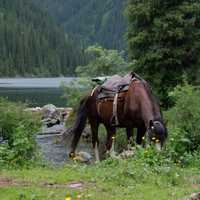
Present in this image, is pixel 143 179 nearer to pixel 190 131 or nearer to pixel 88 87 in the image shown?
pixel 190 131

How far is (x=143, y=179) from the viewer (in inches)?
422

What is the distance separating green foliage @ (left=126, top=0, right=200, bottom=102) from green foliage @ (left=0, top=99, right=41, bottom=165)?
9.87 metres

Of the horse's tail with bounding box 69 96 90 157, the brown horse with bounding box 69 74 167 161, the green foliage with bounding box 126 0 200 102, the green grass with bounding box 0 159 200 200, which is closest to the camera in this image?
the green grass with bounding box 0 159 200 200

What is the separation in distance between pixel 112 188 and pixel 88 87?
73.6 ft

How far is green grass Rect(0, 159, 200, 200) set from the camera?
9.37 metres

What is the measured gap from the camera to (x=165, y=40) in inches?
1134

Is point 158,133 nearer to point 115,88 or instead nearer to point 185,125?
point 185,125

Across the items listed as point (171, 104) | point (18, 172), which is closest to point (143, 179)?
point (18, 172)

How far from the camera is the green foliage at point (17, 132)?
14.4 metres

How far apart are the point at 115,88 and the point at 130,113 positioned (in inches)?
42.8

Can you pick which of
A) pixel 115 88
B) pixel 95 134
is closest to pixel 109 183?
pixel 115 88

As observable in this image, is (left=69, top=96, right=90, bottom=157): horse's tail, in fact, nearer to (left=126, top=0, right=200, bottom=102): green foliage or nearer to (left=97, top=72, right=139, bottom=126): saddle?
(left=97, top=72, right=139, bottom=126): saddle

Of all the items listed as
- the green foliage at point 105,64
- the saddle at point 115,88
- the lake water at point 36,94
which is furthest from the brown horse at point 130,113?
the green foliage at point 105,64

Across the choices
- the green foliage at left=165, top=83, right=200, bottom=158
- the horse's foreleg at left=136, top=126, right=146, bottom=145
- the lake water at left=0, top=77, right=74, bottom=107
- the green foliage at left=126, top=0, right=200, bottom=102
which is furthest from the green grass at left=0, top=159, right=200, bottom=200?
the lake water at left=0, top=77, right=74, bottom=107
